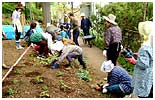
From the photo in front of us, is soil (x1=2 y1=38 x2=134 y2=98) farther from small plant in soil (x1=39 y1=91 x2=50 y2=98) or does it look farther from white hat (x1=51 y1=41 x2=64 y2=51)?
white hat (x1=51 y1=41 x2=64 y2=51)

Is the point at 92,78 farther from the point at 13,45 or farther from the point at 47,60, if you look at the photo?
the point at 13,45

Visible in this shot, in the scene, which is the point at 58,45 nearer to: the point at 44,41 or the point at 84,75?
the point at 44,41

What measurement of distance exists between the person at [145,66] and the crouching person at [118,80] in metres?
1.15

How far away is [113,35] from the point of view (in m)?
6.24

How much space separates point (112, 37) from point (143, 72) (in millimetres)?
2635

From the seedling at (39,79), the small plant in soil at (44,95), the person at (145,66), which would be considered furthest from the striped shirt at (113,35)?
the person at (145,66)

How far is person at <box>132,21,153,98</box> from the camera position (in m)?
3.65

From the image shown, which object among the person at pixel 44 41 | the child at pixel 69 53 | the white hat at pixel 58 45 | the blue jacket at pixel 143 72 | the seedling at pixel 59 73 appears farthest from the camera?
the person at pixel 44 41

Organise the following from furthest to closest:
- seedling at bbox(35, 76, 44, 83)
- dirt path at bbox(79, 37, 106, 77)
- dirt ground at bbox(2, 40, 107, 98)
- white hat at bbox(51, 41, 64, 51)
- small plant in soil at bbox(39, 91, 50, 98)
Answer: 1. dirt path at bbox(79, 37, 106, 77)
2. white hat at bbox(51, 41, 64, 51)
3. seedling at bbox(35, 76, 44, 83)
4. dirt ground at bbox(2, 40, 107, 98)
5. small plant in soil at bbox(39, 91, 50, 98)

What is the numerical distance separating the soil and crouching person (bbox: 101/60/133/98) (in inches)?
8.3

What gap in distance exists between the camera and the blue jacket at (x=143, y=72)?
3645 millimetres

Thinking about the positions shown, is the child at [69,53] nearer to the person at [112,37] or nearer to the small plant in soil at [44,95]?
the person at [112,37]

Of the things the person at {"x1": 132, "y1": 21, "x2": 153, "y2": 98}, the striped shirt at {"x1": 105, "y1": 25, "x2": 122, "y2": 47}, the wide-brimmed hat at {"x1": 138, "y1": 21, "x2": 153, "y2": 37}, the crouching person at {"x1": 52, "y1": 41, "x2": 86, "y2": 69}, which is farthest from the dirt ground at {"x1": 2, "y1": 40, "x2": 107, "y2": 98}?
the wide-brimmed hat at {"x1": 138, "y1": 21, "x2": 153, "y2": 37}

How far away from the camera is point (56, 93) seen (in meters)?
5.17
